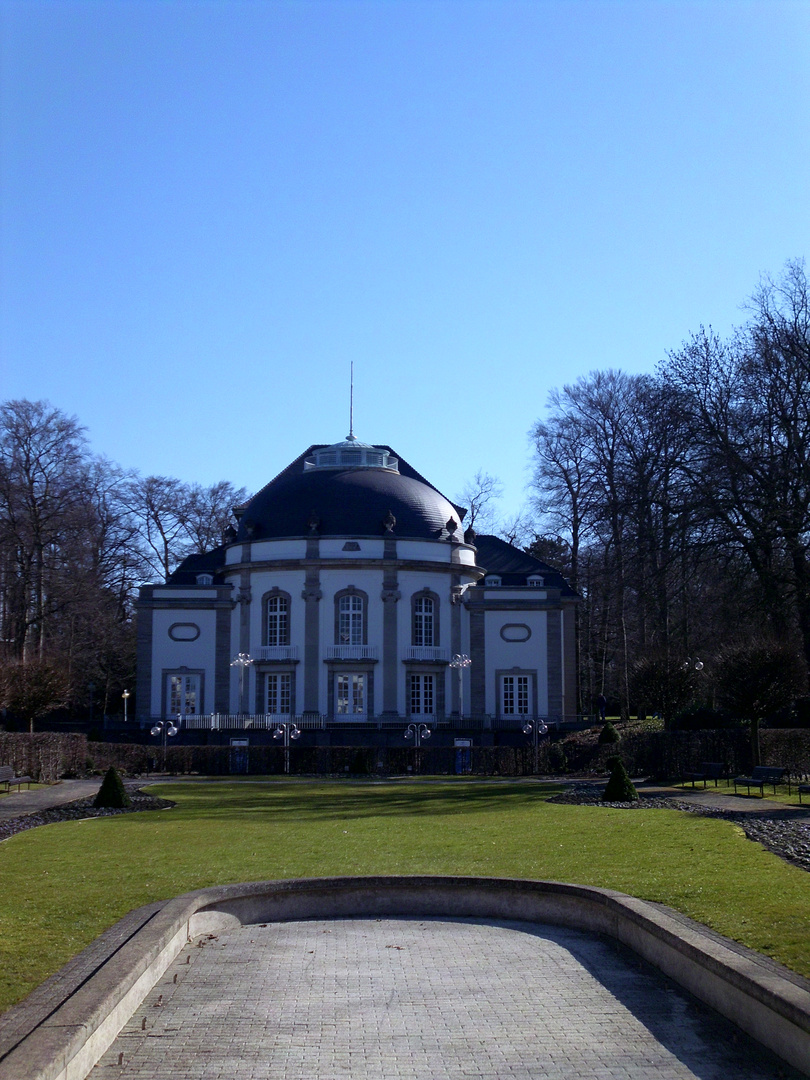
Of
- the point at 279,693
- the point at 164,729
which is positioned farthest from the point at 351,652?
the point at 164,729

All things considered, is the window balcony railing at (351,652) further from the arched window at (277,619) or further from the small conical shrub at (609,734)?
the small conical shrub at (609,734)

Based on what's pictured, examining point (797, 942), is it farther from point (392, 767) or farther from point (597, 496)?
point (597, 496)

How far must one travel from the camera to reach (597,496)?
50.4 m

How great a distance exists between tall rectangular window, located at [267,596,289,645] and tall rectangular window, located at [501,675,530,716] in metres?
10.2

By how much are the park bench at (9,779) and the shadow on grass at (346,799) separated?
10.8 ft

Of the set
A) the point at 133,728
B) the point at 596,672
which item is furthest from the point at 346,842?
the point at 596,672

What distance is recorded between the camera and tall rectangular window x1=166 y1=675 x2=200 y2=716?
51.2 metres

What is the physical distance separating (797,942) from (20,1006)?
5422mm

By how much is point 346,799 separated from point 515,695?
27942 millimetres

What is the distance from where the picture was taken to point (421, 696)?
51.0 m

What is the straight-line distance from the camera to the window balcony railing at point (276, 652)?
50375 mm

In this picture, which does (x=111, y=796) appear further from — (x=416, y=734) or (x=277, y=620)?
(x=277, y=620)

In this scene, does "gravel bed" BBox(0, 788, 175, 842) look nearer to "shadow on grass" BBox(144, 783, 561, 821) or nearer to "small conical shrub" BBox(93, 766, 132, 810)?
"small conical shrub" BBox(93, 766, 132, 810)

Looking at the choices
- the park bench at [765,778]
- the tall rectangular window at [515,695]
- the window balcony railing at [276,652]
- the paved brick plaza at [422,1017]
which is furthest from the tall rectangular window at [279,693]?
the paved brick plaza at [422,1017]
